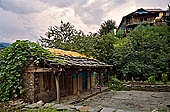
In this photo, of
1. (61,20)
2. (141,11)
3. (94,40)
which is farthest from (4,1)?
(141,11)

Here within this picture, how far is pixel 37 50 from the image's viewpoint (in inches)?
308

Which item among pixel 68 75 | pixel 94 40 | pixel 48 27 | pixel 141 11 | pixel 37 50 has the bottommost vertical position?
pixel 68 75

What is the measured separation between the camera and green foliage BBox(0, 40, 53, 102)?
24.5ft

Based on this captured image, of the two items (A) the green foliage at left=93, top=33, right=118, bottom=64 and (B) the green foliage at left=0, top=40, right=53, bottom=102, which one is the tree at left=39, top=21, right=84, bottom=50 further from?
(B) the green foliage at left=0, top=40, right=53, bottom=102

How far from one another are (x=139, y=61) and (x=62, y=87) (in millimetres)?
10837

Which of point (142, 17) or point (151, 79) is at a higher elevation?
point (142, 17)

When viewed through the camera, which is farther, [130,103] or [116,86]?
[116,86]

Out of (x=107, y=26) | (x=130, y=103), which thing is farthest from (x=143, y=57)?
(x=107, y=26)

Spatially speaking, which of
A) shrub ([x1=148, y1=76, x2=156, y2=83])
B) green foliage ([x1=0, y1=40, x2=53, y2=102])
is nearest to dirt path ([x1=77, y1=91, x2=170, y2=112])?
green foliage ([x1=0, y1=40, x2=53, y2=102])

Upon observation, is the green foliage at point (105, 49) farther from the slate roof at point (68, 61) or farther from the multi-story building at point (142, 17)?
the multi-story building at point (142, 17)

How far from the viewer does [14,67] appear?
7465 millimetres

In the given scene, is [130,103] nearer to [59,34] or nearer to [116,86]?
[116,86]

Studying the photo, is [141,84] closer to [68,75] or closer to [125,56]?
[125,56]

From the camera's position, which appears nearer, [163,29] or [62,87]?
[62,87]
